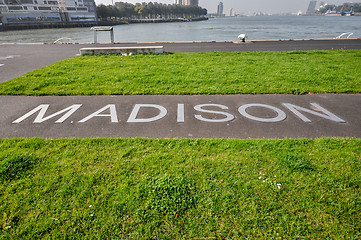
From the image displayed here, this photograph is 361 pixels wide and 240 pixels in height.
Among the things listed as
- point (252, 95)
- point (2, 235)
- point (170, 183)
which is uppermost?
point (252, 95)

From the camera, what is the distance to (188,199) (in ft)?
9.21

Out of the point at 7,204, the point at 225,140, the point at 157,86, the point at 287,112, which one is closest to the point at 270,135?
the point at 225,140

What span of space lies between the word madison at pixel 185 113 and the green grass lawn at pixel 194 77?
1033 mm

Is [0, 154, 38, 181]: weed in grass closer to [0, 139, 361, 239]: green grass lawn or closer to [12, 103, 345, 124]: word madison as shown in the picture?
[0, 139, 361, 239]: green grass lawn

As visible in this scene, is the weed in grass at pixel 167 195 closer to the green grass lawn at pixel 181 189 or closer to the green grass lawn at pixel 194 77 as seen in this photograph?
the green grass lawn at pixel 181 189

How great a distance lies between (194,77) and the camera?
26.0 feet

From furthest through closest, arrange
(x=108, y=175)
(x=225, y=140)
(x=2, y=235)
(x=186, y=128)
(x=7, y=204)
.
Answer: (x=186, y=128)
(x=225, y=140)
(x=108, y=175)
(x=7, y=204)
(x=2, y=235)

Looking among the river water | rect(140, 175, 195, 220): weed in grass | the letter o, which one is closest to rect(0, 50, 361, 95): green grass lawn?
the letter o

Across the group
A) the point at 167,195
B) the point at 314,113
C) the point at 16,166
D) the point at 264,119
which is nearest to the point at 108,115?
the point at 16,166

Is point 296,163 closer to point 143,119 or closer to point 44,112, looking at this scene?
point 143,119

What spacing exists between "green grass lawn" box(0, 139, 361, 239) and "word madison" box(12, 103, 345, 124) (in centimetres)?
106

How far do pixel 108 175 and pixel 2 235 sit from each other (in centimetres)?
135

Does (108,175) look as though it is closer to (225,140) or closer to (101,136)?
(101,136)

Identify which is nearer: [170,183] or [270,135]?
[170,183]
